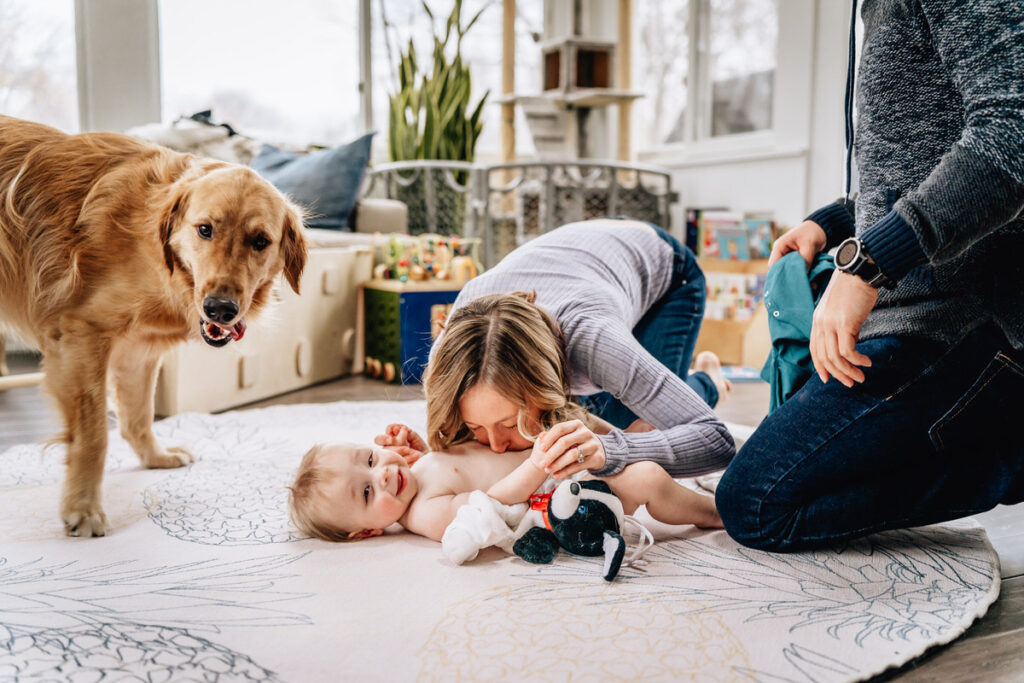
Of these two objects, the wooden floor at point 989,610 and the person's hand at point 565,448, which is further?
the person's hand at point 565,448

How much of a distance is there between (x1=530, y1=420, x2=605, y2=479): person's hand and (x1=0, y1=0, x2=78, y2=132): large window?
343 cm

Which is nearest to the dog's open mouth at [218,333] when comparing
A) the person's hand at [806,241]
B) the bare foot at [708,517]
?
the bare foot at [708,517]

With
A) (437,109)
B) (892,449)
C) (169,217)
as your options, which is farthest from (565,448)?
(437,109)

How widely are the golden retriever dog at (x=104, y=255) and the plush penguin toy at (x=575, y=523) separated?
705mm

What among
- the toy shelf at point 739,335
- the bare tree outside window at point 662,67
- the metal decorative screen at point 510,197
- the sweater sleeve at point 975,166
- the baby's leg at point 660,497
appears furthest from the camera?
the bare tree outside window at point 662,67

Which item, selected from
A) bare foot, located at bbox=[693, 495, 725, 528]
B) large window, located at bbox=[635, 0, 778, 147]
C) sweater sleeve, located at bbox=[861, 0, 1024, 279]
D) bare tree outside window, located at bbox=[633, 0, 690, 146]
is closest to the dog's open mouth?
bare foot, located at bbox=[693, 495, 725, 528]

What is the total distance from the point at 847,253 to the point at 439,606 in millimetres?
730

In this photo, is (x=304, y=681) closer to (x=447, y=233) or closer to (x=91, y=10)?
(x=447, y=233)

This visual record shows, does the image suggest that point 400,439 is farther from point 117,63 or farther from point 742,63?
point 742,63

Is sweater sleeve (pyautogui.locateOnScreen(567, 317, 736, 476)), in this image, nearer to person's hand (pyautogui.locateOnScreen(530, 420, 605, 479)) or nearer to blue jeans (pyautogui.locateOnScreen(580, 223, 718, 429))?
person's hand (pyautogui.locateOnScreen(530, 420, 605, 479))

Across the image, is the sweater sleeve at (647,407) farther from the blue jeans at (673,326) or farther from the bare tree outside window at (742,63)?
the bare tree outside window at (742,63)

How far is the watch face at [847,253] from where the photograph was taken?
1.02 m

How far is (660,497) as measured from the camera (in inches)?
52.7

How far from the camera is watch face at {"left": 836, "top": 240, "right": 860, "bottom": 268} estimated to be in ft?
3.33
